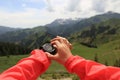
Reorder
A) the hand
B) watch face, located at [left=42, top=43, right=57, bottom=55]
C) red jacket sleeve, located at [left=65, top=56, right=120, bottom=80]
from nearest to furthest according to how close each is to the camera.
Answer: red jacket sleeve, located at [left=65, top=56, right=120, bottom=80] → the hand → watch face, located at [left=42, top=43, right=57, bottom=55]

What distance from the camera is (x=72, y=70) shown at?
2.38 m

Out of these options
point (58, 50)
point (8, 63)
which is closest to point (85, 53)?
point (8, 63)

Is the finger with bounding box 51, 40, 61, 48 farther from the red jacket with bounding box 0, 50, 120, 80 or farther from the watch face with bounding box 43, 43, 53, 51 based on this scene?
the red jacket with bounding box 0, 50, 120, 80

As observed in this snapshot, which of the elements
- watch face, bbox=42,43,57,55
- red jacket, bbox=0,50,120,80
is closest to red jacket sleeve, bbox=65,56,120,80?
red jacket, bbox=0,50,120,80

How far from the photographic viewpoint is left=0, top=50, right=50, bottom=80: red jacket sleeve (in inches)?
82.7

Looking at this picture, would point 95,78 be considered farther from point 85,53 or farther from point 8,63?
point 85,53

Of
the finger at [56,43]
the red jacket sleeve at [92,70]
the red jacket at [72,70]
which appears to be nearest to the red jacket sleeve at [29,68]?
the red jacket at [72,70]

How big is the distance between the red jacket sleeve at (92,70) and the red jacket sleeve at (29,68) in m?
0.27

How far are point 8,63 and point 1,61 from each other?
3.94m

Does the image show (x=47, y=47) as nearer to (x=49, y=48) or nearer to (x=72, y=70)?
(x=49, y=48)

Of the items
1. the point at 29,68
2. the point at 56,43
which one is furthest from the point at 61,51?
the point at 29,68

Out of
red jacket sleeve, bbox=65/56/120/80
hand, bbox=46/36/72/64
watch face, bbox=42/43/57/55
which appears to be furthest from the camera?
watch face, bbox=42/43/57/55

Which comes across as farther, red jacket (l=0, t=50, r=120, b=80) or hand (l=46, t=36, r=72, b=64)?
hand (l=46, t=36, r=72, b=64)

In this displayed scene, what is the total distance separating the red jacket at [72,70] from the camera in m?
2.09
